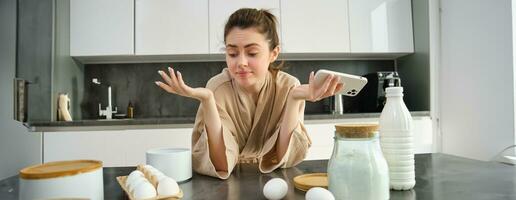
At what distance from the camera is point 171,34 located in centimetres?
232

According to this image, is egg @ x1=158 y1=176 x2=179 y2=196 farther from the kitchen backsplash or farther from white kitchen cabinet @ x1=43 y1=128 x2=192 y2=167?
the kitchen backsplash

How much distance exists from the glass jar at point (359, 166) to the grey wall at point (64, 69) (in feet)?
6.81

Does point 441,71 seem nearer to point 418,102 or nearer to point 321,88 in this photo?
point 418,102

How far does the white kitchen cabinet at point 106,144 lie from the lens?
1938mm

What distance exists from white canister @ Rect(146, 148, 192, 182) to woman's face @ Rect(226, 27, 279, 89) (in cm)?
34

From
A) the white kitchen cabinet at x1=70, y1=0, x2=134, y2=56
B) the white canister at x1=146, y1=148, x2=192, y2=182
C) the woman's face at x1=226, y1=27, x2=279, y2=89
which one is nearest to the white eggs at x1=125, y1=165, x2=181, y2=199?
the white canister at x1=146, y1=148, x2=192, y2=182

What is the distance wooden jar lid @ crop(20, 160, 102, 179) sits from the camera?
0.47 m

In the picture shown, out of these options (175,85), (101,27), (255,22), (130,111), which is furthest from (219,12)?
(175,85)

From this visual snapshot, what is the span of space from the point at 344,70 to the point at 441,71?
2.42 feet

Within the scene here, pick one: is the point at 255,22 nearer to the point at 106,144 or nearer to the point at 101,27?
the point at 106,144

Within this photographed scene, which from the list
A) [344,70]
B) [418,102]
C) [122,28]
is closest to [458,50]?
[418,102]

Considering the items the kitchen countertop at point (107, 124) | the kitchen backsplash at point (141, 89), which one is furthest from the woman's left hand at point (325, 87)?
the kitchen backsplash at point (141, 89)

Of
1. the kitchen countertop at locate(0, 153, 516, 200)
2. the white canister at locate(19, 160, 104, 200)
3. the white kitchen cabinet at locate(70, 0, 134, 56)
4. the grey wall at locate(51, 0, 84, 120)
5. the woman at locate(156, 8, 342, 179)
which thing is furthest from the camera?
the white kitchen cabinet at locate(70, 0, 134, 56)

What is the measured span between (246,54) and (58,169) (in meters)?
0.59
